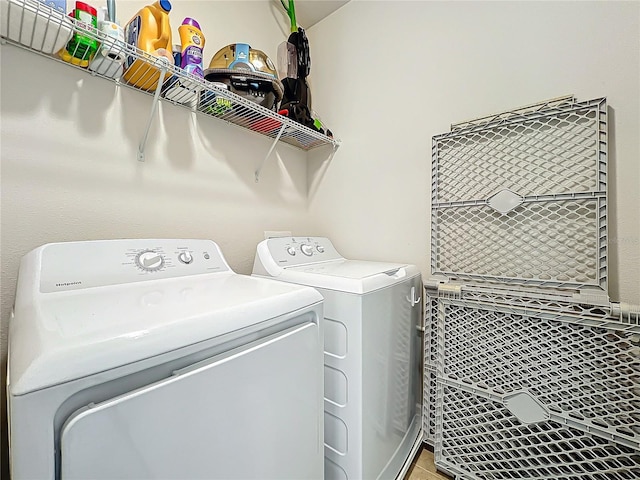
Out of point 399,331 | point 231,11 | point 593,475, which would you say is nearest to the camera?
point 593,475

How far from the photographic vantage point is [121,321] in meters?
0.54

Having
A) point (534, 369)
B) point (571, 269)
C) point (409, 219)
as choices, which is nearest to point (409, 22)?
point (409, 219)

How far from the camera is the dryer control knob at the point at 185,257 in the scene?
1.06 m

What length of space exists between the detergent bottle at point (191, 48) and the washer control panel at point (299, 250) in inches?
30.7

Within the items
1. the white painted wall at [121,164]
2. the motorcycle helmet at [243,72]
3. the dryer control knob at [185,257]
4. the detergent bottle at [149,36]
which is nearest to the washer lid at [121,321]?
the dryer control knob at [185,257]

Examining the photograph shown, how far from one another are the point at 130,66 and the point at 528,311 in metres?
1.75

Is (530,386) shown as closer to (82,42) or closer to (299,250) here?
(299,250)

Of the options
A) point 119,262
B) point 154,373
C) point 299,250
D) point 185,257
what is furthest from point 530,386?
point 119,262

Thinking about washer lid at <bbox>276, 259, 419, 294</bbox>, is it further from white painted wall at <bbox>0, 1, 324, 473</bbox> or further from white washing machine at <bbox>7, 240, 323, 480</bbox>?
white painted wall at <bbox>0, 1, 324, 473</bbox>

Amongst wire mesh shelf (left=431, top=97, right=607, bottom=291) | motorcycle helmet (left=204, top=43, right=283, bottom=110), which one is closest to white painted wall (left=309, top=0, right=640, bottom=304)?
wire mesh shelf (left=431, top=97, right=607, bottom=291)

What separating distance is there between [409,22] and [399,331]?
167cm

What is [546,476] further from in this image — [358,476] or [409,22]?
→ [409,22]

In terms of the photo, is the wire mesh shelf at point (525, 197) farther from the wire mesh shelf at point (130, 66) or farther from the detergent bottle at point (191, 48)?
the detergent bottle at point (191, 48)

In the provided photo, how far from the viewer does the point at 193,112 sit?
1367 millimetres
